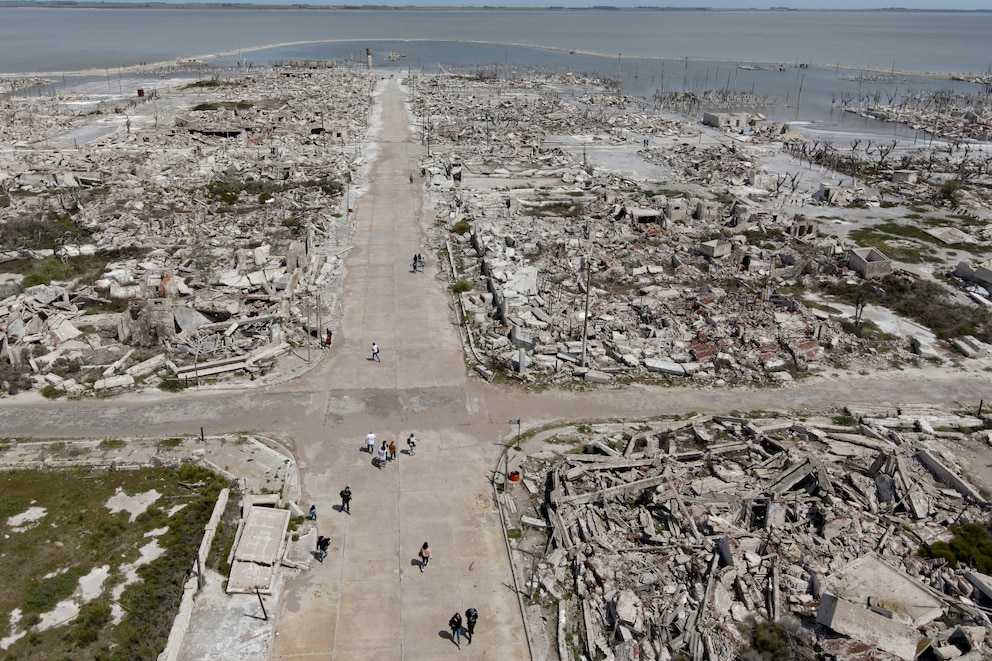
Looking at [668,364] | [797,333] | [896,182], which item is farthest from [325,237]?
[896,182]

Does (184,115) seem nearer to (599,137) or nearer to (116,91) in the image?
(116,91)

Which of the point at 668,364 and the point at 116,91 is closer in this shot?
the point at 668,364

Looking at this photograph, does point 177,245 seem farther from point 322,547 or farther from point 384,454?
point 322,547

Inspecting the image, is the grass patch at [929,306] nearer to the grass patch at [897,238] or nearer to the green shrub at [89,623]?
the grass patch at [897,238]

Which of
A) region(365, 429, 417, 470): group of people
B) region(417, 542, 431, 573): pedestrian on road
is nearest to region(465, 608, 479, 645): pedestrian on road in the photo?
region(417, 542, 431, 573): pedestrian on road

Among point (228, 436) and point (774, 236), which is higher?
point (774, 236)

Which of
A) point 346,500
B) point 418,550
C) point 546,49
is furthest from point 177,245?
point 546,49
